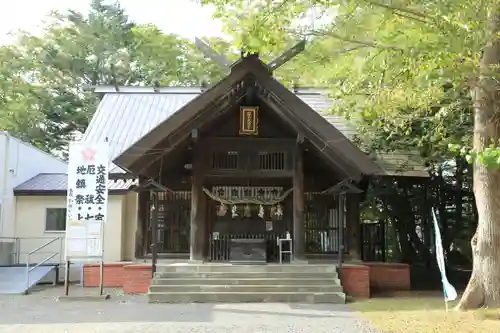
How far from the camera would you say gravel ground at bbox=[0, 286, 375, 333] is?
895cm

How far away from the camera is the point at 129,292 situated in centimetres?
1355

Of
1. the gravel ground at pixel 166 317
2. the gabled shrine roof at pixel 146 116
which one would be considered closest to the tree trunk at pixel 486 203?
the gravel ground at pixel 166 317

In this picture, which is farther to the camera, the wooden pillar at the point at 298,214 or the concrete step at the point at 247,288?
the wooden pillar at the point at 298,214

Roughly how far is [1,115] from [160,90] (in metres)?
10.5

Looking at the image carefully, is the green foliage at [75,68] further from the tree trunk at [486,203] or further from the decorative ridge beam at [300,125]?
the tree trunk at [486,203]

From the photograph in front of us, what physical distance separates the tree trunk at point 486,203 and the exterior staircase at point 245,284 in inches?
116

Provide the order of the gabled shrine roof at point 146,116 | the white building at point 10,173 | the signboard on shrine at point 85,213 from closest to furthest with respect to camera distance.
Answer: the signboard on shrine at point 85,213 < the gabled shrine roof at point 146,116 < the white building at point 10,173

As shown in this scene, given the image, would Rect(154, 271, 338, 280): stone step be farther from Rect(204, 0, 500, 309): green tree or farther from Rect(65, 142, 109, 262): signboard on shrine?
Rect(204, 0, 500, 309): green tree

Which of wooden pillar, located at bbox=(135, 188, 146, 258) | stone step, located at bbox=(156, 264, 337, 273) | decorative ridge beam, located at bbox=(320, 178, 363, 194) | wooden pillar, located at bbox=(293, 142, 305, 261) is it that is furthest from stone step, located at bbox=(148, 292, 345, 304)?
wooden pillar, located at bbox=(135, 188, 146, 258)

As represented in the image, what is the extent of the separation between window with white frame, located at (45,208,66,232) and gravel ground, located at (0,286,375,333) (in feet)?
20.3

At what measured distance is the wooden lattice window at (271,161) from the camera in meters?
14.9

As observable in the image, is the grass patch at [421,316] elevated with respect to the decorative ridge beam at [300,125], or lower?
lower

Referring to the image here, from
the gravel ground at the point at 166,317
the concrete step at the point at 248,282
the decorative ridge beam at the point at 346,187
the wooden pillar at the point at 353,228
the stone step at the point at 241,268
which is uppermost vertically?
the decorative ridge beam at the point at 346,187

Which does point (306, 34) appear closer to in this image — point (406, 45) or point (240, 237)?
point (406, 45)
